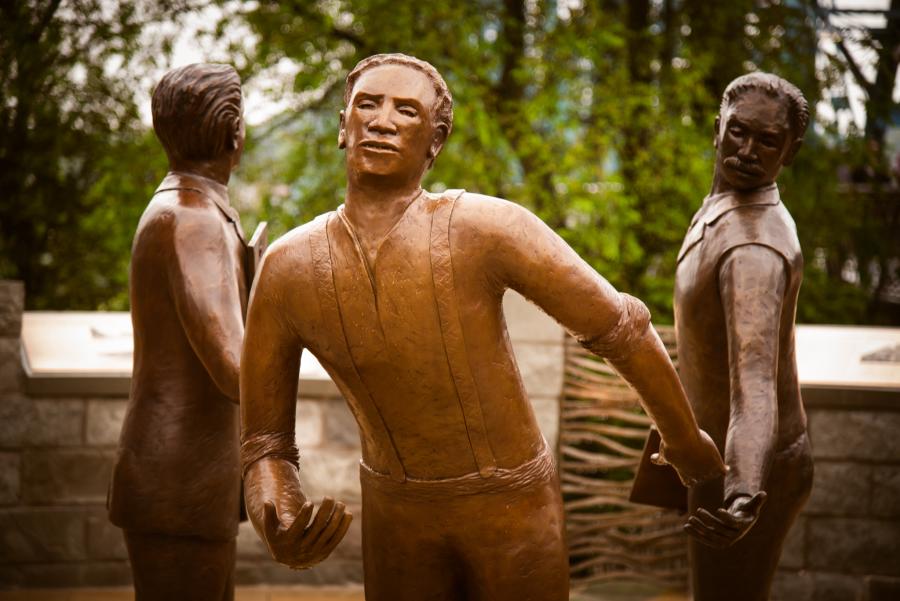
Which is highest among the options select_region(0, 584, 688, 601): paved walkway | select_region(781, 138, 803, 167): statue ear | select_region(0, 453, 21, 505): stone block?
select_region(781, 138, 803, 167): statue ear

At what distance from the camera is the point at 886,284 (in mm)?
9734

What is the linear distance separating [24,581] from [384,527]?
139 inches

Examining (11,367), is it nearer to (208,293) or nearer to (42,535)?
(42,535)

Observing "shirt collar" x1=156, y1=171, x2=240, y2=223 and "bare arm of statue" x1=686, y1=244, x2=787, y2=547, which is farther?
"shirt collar" x1=156, y1=171, x2=240, y2=223

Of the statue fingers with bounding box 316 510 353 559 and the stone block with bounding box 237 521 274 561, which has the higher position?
the statue fingers with bounding box 316 510 353 559

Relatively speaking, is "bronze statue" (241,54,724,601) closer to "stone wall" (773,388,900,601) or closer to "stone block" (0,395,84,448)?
"stone wall" (773,388,900,601)

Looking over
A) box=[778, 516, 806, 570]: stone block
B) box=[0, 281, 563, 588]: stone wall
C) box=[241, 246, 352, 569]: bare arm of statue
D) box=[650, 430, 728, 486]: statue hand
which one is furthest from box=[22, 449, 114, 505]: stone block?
box=[650, 430, 728, 486]: statue hand

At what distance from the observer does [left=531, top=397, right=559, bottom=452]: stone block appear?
18.7 ft

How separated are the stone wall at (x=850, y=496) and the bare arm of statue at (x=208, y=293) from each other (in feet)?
10.2

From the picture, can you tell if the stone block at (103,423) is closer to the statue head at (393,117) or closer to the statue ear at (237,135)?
the statue ear at (237,135)

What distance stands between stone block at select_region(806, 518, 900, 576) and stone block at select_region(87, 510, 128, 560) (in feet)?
11.0

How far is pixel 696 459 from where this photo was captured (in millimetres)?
2793

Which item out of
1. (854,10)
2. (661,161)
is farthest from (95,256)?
(854,10)

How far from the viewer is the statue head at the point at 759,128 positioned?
3.45 m
